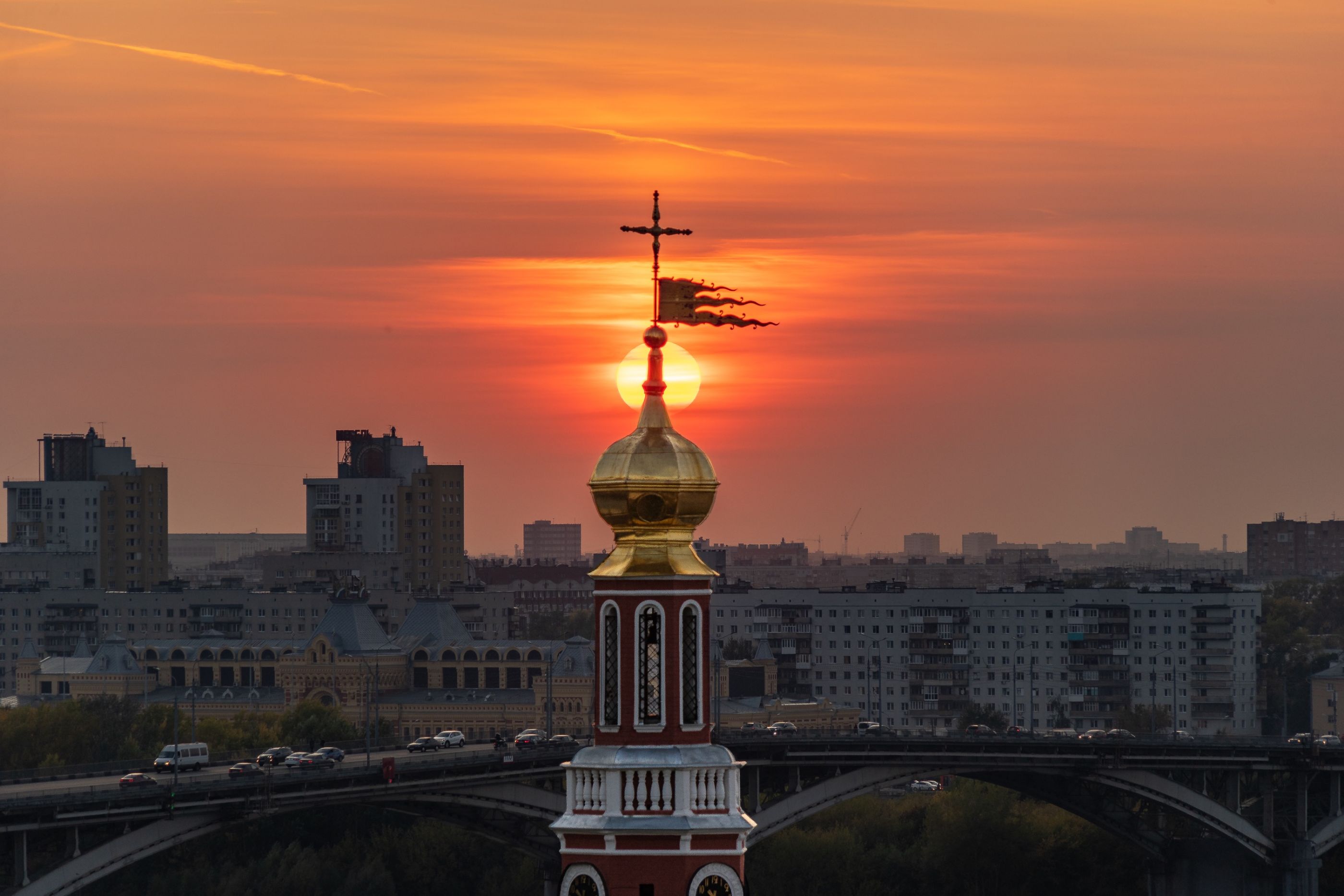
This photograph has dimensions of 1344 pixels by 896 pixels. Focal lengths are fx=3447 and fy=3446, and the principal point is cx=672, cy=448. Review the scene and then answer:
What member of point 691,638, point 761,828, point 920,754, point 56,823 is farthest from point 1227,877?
point 691,638

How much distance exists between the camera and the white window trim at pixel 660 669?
4597 centimetres

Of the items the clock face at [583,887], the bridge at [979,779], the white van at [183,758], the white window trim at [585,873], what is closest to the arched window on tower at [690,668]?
the white window trim at [585,873]

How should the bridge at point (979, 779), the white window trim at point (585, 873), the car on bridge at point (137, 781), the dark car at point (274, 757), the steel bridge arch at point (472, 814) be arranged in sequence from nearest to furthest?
the white window trim at point (585, 873), the steel bridge arch at point (472, 814), the car on bridge at point (137, 781), the bridge at point (979, 779), the dark car at point (274, 757)

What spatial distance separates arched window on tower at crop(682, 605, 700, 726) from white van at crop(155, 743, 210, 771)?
298 ft

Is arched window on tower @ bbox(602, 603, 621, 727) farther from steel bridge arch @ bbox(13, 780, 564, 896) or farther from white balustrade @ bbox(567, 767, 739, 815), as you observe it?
steel bridge arch @ bbox(13, 780, 564, 896)

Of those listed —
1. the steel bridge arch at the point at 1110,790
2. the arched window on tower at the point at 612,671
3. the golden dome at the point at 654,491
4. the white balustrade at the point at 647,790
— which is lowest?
the steel bridge arch at the point at 1110,790

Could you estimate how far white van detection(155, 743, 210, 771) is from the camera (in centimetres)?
13962

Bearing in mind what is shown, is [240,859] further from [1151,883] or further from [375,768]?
[1151,883]

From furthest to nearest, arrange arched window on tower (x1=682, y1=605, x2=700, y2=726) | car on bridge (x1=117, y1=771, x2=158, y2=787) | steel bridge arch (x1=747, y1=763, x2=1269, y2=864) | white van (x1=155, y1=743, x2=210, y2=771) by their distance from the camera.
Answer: steel bridge arch (x1=747, y1=763, x2=1269, y2=864)
white van (x1=155, y1=743, x2=210, y2=771)
car on bridge (x1=117, y1=771, x2=158, y2=787)
arched window on tower (x1=682, y1=605, x2=700, y2=726)

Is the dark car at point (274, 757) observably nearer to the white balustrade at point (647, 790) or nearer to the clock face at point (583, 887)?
the clock face at point (583, 887)

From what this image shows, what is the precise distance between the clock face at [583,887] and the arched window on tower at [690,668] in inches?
95.8

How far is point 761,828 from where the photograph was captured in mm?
142250

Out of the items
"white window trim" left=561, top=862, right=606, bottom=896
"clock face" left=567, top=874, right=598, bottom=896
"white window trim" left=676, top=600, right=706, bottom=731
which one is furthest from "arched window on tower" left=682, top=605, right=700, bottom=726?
"clock face" left=567, top=874, right=598, bottom=896

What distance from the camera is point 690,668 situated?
46.3 m
